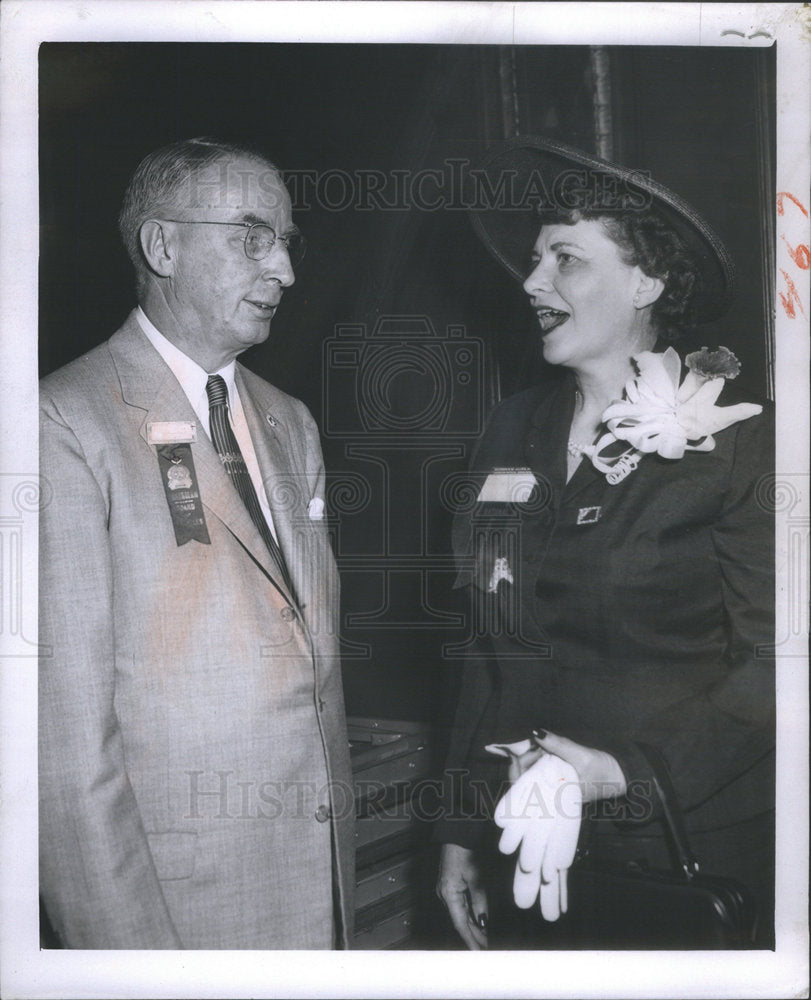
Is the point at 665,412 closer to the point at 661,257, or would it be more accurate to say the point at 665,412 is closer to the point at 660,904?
the point at 661,257

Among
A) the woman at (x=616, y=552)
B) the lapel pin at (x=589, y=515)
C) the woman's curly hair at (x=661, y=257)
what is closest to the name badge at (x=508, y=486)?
the woman at (x=616, y=552)

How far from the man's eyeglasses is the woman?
1.32 feet

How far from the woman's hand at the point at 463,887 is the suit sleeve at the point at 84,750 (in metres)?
0.59

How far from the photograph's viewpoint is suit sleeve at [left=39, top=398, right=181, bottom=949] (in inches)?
80.7

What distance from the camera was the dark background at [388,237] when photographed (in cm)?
220

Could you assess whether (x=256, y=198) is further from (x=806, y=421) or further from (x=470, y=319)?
(x=806, y=421)

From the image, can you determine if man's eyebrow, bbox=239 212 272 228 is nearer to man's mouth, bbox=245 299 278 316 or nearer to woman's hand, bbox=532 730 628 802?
man's mouth, bbox=245 299 278 316

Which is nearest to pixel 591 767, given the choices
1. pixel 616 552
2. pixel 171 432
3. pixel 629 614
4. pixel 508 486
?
pixel 629 614

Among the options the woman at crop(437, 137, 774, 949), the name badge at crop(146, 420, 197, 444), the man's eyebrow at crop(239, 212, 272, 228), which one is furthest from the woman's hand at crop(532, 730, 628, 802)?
the man's eyebrow at crop(239, 212, 272, 228)

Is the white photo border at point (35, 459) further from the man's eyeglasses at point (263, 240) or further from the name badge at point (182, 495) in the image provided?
the man's eyeglasses at point (263, 240)

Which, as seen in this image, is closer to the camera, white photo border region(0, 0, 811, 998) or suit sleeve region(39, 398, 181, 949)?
suit sleeve region(39, 398, 181, 949)

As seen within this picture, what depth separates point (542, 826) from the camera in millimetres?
2186

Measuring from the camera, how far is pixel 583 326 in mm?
2203

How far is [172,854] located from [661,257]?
165cm
